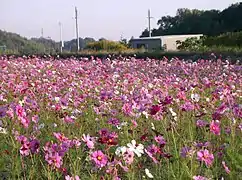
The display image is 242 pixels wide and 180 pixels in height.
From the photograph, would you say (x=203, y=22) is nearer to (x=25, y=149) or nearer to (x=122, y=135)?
(x=122, y=135)

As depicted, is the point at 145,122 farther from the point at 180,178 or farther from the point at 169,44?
the point at 169,44

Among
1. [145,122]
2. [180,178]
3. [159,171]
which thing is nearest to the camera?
[180,178]

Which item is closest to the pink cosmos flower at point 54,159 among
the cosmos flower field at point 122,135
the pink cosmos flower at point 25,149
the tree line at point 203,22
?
the cosmos flower field at point 122,135

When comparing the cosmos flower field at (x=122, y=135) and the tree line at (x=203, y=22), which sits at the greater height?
the tree line at (x=203, y=22)

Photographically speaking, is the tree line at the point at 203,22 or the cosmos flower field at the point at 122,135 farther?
the tree line at the point at 203,22

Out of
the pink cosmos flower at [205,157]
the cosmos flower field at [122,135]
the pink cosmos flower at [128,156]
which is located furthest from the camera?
the cosmos flower field at [122,135]

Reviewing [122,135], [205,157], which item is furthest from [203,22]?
[205,157]

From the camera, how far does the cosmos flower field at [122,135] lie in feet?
7.59

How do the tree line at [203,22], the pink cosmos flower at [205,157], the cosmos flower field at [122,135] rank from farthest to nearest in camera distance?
the tree line at [203,22], the cosmos flower field at [122,135], the pink cosmos flower at [205,157]

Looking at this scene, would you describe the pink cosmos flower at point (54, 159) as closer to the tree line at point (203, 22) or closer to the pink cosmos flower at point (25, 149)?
the pink cosmos flower at point (25, 149)

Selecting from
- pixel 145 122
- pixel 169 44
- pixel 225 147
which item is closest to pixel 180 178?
pixel 225 147

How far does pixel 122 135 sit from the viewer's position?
3584mm

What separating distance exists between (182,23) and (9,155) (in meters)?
45.7

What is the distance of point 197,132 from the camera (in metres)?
3.79
